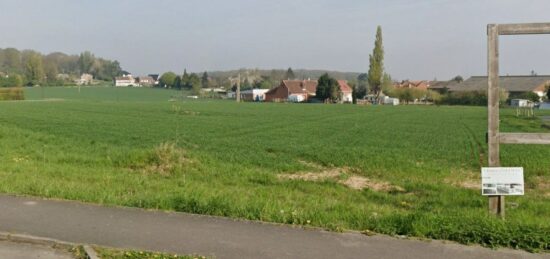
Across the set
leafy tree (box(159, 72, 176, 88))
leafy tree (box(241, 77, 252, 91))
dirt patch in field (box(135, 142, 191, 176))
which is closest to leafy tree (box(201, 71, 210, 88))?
leafy tree (box(159, 72, 176, 88))

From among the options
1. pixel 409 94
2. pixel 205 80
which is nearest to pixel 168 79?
pixel 205 80

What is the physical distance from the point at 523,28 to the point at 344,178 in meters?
6.24

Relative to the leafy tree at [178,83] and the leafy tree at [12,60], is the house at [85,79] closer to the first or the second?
the leafy tree at [12,60]

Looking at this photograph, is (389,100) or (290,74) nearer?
(389,100)

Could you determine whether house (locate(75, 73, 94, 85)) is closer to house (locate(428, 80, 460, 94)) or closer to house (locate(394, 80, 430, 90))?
house (locate(394, 80, 430, 90))

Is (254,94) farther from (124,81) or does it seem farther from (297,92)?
(124,81)

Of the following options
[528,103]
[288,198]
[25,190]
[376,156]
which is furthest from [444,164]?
[528,103]

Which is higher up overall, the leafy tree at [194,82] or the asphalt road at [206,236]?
the leafy tree at [194,82]

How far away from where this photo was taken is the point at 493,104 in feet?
19.5

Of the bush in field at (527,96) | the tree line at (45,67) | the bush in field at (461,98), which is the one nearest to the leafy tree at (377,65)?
the bush in field at (461,98)

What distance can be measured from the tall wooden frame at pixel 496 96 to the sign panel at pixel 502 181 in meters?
0.21

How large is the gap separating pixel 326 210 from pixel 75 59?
196 metres

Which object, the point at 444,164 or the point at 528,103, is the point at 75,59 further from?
the point at 444,164

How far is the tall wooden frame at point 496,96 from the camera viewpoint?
574cm
